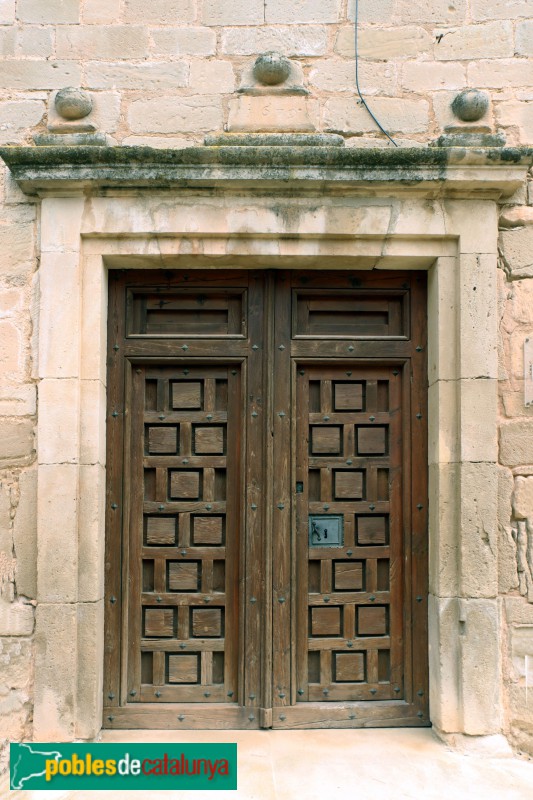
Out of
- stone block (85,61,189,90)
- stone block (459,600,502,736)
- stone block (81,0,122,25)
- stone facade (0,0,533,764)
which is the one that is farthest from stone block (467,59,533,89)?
stone block (459,600,502,736)

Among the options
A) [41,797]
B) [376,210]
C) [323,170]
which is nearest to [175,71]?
[323,170]

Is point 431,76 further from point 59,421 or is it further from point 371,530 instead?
point 59,421

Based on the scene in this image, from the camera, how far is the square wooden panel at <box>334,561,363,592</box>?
3469 mm

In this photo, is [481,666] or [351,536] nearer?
[481,666]

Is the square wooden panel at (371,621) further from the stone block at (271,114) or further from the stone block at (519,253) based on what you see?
the stone block at (271,114)

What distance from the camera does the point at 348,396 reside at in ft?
11.6

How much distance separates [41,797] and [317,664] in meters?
1.31

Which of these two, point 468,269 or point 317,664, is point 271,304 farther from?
point 317,664

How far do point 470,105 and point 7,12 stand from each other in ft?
7.26

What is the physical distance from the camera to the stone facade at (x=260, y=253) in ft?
10.7

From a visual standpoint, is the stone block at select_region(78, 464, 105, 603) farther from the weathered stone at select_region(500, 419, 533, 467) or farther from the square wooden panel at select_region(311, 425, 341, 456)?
the weathered stone at select_region(500, 419, 533, 467)

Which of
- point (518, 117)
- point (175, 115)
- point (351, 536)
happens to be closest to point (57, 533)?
point (351, 536)

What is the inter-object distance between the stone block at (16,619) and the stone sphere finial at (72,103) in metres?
2.25

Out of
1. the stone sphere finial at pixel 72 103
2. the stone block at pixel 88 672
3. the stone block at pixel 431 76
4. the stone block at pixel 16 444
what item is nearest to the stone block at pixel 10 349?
the stone block at pixel 16 444
